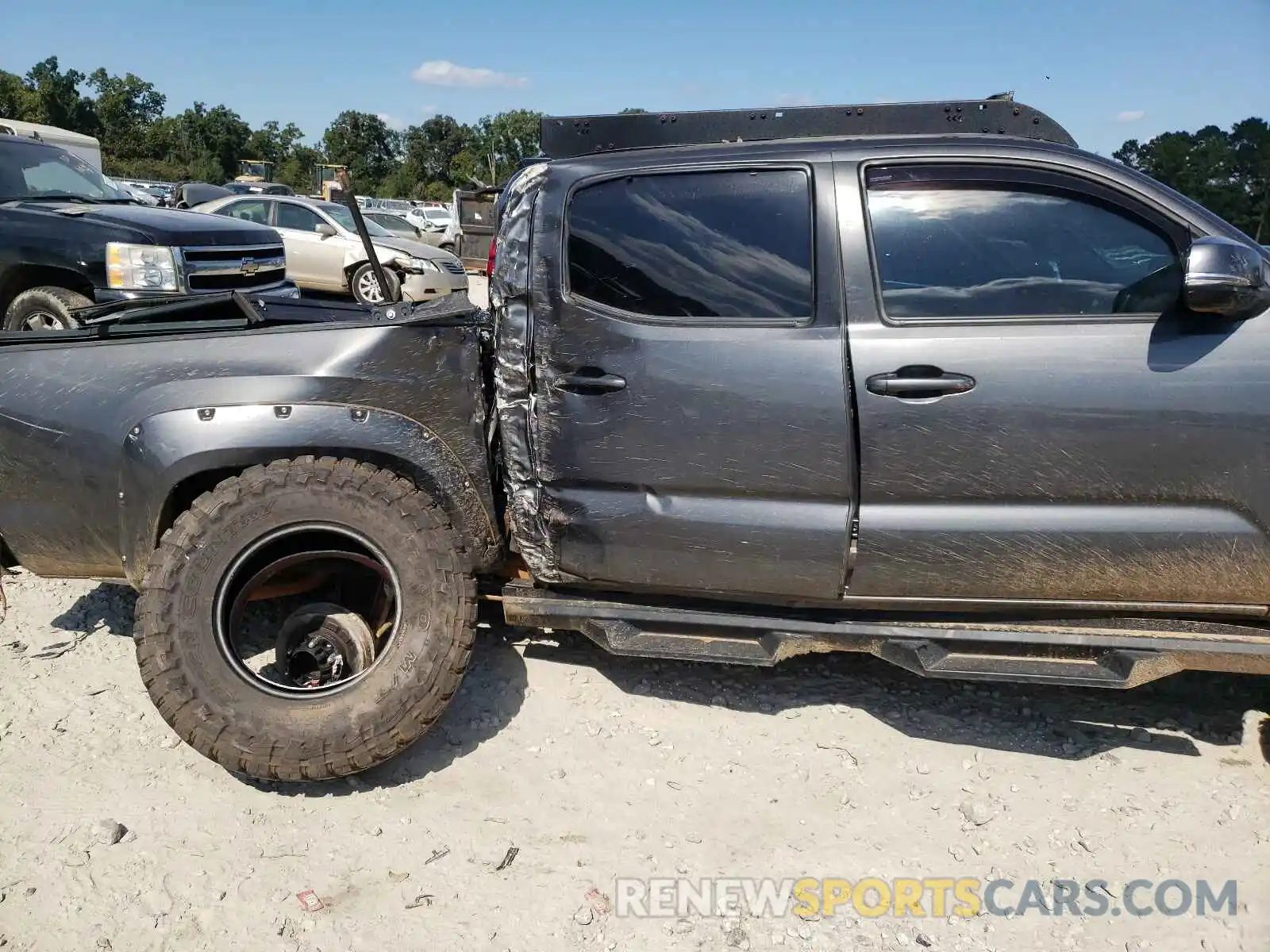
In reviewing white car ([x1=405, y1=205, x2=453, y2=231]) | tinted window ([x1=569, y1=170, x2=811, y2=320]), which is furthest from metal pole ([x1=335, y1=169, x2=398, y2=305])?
white car ([x1=405, y1=205, x2=453, y2=231])

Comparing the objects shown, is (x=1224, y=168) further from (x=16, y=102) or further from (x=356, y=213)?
(x=16, y=102)

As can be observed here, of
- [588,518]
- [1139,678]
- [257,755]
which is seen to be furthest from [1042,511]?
[257,755]

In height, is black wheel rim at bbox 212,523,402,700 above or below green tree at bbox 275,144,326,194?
below

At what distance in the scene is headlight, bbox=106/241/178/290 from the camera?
237 inches

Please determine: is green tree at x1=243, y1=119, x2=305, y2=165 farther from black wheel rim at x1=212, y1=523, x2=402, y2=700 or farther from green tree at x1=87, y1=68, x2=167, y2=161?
black wheel rim at x1=212, y1=523, x2=402, y2=700

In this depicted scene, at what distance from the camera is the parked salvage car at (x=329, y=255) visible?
13.1m

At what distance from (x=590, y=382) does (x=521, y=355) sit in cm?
27

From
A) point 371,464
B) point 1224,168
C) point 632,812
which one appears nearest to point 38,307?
point 371,464

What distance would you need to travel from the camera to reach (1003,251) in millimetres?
2713

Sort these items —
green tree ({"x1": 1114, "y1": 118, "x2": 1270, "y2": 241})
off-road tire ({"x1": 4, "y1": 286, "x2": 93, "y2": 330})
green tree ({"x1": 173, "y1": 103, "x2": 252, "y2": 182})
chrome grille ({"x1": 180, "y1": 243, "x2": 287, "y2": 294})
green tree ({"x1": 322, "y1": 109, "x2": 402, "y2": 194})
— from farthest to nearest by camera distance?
green tree ({"x1": 322, "y1": 109, "x2": 402, "y2": 194}), green tree ({"x1": 173, "y1": 103, "x2": 252, "y2": 182}), green tree ({"x1": 1114, "y1": 118, "x2": 1270, "y2": 241}), chrome grille ({"x1": 180, "y1": 243, "x2": 287, "y2": 294}), off-road tire ({"x1": 4, "y1": 286, "x2": 93, "y2": 330})

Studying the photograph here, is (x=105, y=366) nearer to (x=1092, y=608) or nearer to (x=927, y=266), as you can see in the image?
(x=927, y=266)

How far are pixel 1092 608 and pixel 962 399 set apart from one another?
0.79 meters

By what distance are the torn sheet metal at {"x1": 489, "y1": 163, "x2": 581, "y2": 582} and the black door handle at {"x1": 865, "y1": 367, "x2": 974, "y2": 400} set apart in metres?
1.10

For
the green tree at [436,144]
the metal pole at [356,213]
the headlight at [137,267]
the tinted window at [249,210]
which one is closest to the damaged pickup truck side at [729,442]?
the metal pole at [356,213]
